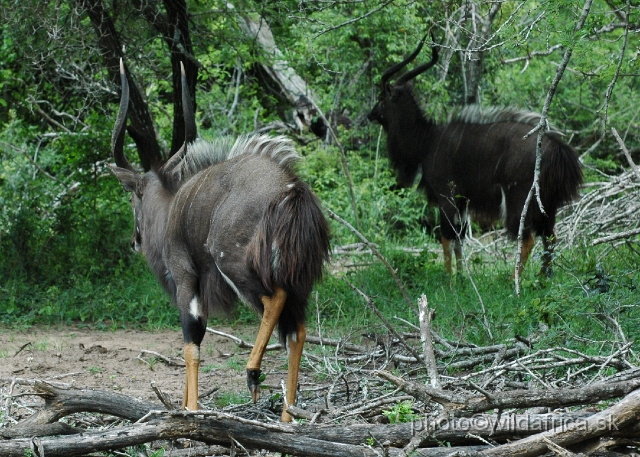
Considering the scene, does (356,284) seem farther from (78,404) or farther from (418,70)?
(78,404)

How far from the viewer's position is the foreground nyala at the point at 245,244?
4285 millimetres

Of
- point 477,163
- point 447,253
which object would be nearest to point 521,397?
point 477,163

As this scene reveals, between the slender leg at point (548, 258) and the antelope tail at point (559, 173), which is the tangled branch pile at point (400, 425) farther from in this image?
the antelope tail at point (559, 173)

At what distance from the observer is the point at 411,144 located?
347 inches

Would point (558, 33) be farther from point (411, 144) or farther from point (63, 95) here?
point (63, 95)

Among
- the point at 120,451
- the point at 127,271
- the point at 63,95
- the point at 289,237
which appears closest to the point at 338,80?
the point at 63,95

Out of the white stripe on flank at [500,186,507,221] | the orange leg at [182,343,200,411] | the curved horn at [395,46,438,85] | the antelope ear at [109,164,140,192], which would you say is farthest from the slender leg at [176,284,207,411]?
the curved horn at [395,46,438,85]

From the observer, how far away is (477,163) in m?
7.84

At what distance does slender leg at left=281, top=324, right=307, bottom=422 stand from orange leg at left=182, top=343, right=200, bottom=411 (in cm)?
46

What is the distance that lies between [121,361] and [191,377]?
5.97ft

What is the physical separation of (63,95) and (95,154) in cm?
124

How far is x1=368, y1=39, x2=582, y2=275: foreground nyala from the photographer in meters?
7.24

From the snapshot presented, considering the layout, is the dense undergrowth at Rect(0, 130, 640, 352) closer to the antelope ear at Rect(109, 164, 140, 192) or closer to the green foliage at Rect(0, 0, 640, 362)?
the green foliage at Rect(0, 0, 640, 362)

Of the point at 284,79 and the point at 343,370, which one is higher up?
the point at 284,79
